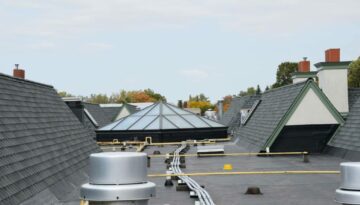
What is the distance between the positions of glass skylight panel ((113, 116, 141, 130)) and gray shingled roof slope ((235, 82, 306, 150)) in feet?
29.9

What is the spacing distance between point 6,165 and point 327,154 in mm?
22427

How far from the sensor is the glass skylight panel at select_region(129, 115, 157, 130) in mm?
45750

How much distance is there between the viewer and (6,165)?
42.0 feet

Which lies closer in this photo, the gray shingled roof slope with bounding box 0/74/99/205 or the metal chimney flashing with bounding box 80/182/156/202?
the metal chimney flashing with bounding box 80/182/156/202

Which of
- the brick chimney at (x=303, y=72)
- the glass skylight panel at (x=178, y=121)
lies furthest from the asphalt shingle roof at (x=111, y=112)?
the brick chimney at (x=303, y=72)

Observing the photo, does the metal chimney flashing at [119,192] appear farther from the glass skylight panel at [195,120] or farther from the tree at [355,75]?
the tree at [355,75]

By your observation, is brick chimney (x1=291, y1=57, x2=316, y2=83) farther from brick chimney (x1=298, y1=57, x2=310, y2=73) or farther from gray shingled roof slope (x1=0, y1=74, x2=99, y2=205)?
gray shingled roof slope (x1=0, y1=74, x2=99, y2=205)

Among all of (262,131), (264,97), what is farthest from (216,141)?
(262,131)

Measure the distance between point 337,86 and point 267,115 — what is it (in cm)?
507

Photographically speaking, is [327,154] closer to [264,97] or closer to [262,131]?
[262,131]

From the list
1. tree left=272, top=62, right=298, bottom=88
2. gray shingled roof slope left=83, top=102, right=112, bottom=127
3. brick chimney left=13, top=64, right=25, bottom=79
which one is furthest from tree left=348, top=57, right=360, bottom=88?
brick chimney left=13, top=64, right=25, bottom=79

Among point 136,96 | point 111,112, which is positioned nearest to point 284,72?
point 136,96

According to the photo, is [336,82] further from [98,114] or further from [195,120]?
[98,114]

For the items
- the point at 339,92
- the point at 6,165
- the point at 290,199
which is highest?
the point at 339,92
